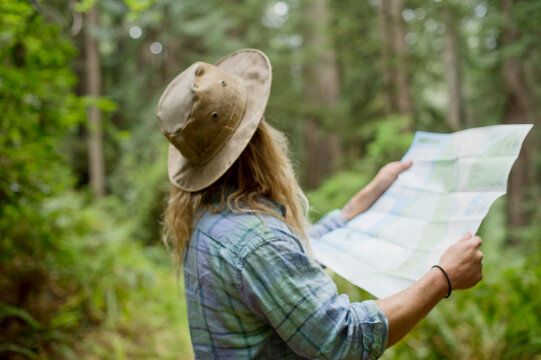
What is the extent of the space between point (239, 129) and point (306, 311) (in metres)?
0.72

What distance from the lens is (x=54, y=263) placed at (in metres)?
4.14

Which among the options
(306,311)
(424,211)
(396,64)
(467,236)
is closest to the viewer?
(306,311)

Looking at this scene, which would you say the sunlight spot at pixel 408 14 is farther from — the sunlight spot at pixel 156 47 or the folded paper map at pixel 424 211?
the sunlight spot at pixel 156 47

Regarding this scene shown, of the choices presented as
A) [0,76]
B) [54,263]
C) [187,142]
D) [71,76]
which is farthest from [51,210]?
[187,142]

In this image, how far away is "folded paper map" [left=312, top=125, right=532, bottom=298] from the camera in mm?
1427

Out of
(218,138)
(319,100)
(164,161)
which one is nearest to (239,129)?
(218,138)

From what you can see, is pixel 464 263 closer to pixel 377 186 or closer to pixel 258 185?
pixel 377 186

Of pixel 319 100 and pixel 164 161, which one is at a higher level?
pixel 319 100

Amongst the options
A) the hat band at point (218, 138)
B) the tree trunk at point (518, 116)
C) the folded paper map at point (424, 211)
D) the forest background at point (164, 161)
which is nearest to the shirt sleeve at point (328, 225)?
the folded paper map at point (424, 211)

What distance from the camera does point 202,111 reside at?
1.44 m

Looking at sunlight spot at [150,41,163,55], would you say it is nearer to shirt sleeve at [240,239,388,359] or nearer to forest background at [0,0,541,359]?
forest background at [0,0,541,359]

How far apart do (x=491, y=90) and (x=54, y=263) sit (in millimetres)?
10334

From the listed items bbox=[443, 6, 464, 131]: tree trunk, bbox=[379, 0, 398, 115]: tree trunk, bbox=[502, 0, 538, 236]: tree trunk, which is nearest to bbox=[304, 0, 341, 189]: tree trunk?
bbox=[379, 0, 398, 115]: tree trunk

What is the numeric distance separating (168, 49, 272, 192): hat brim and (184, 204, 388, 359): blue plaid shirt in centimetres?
19
